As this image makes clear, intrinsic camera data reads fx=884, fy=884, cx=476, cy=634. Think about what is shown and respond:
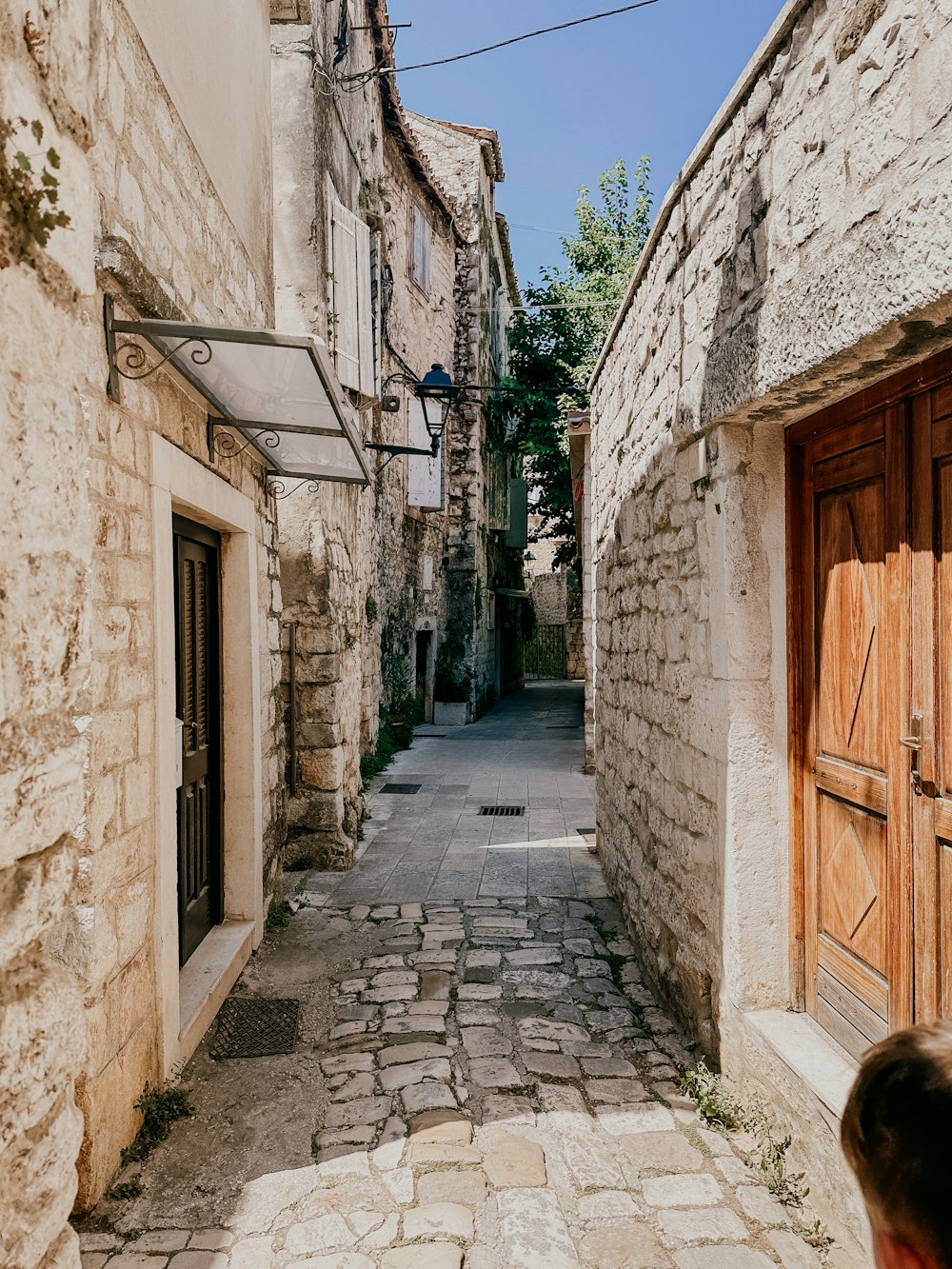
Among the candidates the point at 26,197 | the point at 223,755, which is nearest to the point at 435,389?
the point at 223,755

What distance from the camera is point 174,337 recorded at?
2775mm

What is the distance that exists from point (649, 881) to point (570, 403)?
490 inches

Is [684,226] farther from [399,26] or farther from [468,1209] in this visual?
[399,26]

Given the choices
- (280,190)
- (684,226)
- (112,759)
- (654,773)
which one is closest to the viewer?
(112,759)

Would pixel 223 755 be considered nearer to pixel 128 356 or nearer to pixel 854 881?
pixel 128 356

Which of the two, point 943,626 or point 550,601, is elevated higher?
point 550,601

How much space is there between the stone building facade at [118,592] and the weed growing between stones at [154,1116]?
0.13 ft

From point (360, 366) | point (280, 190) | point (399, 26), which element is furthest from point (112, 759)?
point (399, 26)

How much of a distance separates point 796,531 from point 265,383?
2038 millimetres

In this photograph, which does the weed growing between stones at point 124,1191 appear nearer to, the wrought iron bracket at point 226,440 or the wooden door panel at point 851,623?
the wooden door panel at point 851,623

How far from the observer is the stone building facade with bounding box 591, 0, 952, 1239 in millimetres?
1988

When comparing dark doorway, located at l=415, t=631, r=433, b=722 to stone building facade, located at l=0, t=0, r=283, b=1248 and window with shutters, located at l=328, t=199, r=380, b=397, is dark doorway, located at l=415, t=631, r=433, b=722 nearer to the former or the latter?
window with shutters, located at l=328, t=199, r=380, b=397

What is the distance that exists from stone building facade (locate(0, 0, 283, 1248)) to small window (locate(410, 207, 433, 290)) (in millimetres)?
8229

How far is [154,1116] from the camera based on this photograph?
2.88m
